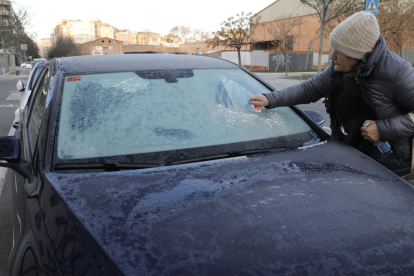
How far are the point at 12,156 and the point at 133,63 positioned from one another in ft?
3.34

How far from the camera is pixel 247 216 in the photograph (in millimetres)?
1357

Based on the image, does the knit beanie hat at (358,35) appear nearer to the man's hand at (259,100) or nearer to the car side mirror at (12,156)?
the man's hand at (259,100)

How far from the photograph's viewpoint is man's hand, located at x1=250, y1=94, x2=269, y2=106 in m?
2.34

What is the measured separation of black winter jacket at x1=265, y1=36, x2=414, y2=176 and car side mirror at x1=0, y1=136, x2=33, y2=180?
1743 mm

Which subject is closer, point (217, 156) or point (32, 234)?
point (32, 234)

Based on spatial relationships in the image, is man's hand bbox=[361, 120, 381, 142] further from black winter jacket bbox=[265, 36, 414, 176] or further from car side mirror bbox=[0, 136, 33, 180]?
car side mirror bbox=[0, 136, 33, 180]

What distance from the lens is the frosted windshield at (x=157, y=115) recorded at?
1880mm

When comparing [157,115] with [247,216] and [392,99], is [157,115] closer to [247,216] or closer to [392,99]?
[247,216]

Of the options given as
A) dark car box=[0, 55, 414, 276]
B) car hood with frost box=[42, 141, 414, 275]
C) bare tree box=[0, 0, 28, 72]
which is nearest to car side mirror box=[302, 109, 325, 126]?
dark car box=[0, 55, 414, 276]

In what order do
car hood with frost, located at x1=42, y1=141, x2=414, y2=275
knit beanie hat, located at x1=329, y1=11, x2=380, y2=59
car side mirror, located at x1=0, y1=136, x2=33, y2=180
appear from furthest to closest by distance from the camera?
knit beanie hat, located at x1=329, y1=11, x2=380, y2=59
car side mirror, located at x1=0, y1=136, x2=33, y2=180
car hood with frost, located at x1=42, y1=141, x2=414, y2=275

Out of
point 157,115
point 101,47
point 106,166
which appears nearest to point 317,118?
point 157,115

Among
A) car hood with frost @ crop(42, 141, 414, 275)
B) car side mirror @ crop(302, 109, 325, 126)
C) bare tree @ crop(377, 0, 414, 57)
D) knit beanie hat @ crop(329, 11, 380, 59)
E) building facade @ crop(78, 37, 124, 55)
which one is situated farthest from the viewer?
building facade @ crop(78, 37, 124, 55)

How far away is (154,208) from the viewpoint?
1.39 meters

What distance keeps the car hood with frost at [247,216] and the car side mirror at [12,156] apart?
0.23 m
